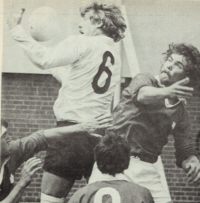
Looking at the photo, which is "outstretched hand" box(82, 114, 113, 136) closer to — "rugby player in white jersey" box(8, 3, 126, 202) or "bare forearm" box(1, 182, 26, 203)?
"rugby player in white jersey" box(8, 3, 126, 202)

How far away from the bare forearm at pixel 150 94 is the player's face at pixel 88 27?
0.76 metres

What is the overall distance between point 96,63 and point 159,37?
70cm

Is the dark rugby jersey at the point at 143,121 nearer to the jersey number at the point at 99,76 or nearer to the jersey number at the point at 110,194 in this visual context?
the jersey number at the point at 99,76

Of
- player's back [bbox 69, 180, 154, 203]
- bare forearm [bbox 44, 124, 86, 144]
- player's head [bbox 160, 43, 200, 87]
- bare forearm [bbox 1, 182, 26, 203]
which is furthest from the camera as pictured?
player's head [bbox 160, 43, 200, 87]

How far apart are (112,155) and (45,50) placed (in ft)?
4.02

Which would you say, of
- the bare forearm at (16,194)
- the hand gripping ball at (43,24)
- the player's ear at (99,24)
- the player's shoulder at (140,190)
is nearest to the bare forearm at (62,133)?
the bare forearm at (16,194)

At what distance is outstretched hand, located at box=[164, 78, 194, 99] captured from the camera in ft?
15.6

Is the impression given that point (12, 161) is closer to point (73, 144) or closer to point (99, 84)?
point (73, 144)

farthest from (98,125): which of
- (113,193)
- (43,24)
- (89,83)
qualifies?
(43,24)

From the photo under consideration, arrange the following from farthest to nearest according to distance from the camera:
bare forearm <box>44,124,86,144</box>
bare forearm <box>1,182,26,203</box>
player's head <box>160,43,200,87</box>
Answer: player's head <box>160,43,200,87</box> < bare forearm <box>44,124,86,144</box> < bare forearm <box>1,182,26,203</box>

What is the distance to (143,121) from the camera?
478 cm

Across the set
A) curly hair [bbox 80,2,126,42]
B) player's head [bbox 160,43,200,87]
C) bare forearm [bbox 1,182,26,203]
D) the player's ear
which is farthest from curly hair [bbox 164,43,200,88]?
bare forearm [bbox 1,182,26,203]

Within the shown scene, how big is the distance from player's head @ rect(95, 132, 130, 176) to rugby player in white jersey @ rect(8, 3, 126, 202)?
19 centimetres

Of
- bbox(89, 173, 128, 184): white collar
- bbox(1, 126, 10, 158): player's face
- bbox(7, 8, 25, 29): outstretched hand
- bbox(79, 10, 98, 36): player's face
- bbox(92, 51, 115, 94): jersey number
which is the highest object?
bbox(7, 8, 25, 29): outstretched hand
